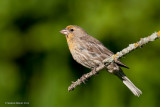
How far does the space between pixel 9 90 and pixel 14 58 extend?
0.66 metres

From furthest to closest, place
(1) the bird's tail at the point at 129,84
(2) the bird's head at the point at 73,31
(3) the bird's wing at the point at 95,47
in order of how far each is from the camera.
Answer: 1. (2) the bird's head at the point at 73,31
2. (3) the bird's wing at the point at 95,47
3. (1) the bird's tail at the point at 129,84

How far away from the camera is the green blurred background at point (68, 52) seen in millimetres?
6668

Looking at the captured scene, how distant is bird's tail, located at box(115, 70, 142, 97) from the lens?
662 cm

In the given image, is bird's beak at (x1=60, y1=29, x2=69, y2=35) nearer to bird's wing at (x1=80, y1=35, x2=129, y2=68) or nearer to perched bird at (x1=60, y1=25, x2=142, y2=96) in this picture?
perched bird at (x1=60, y1=25, x2=142, y2=96)

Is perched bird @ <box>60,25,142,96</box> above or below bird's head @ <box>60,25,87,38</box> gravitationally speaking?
below

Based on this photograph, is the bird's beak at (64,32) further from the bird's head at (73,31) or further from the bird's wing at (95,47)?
the bird's wing at (95,47)

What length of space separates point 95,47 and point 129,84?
686 millimetres

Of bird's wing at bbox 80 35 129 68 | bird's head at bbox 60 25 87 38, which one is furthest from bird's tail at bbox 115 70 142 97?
bird's head at bbox 60 25 87 38

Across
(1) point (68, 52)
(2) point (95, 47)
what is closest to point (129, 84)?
(2) point (95, 47)

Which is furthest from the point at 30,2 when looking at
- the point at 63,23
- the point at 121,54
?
the point at 121,54

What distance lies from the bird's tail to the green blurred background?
60mm

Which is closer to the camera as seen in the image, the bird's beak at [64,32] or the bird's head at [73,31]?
the bird's beak at [64,32]

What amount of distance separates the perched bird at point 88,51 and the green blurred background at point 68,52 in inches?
3.5

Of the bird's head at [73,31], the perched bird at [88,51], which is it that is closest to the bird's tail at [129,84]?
the perched bird at [88,51]
